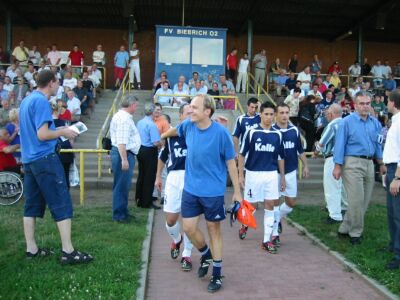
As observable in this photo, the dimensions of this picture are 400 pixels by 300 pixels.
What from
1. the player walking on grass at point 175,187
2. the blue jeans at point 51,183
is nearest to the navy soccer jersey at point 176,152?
the player walking on grass at point 175,187

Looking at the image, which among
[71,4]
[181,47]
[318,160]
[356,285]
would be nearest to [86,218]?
[356,285]

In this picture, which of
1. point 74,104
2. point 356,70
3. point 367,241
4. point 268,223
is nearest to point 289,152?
point 268,223

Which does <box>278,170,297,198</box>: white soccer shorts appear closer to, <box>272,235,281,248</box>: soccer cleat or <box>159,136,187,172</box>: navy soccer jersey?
<box>272,235,281,248</box>: soccer cleat

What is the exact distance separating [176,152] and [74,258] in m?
1.76

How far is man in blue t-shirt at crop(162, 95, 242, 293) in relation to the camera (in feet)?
17.7

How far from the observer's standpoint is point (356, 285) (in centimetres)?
566

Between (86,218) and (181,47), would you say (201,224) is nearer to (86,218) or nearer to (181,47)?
(86,218)

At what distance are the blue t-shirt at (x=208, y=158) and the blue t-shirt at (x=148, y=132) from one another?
4174 millimetres

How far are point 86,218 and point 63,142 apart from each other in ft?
6.21

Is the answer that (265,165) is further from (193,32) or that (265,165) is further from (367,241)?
(193,32)

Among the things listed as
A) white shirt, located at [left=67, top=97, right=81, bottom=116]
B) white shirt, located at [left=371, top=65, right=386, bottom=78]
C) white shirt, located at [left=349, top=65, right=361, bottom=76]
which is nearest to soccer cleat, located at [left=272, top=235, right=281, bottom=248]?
white shirt, located at [left=67, top=97, right=81, bottom=116]

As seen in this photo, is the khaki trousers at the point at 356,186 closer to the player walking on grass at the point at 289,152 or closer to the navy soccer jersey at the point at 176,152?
the player walking on grass at the point at 289,152

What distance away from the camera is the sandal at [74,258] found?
19.1ft

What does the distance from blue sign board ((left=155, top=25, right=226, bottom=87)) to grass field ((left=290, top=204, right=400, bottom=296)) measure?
1175cm
